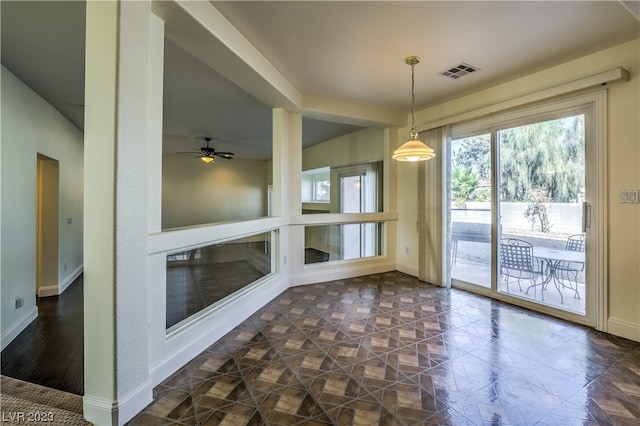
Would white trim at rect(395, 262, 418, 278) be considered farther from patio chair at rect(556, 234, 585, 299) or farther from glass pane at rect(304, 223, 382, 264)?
patio chair at rect(556, 234, 585, 299)

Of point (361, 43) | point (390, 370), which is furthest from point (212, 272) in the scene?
point (361, 43)

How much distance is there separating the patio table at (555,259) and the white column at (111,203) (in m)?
4.10

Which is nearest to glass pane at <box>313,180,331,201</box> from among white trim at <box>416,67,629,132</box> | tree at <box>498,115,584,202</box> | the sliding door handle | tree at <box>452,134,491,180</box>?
white trim at <box>416,67,629,132</box>

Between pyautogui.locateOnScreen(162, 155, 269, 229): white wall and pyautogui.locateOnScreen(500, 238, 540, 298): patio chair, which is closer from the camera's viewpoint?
pyautogui.locateOnScreen(500, 238, 540, 298): patio chair

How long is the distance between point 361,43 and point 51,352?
156 inches

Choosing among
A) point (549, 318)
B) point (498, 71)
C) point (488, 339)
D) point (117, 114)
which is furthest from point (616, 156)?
point (117, 114)

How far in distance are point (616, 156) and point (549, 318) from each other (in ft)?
5.90

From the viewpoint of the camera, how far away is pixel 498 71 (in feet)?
10.4

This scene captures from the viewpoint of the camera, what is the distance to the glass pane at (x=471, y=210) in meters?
3.87

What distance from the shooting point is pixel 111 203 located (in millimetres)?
1533

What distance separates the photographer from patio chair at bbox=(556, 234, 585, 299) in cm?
302

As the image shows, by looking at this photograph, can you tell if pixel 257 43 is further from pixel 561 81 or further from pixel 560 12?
pixel 561 81

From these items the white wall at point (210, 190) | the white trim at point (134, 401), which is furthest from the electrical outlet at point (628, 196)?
the white wall at point (210, 190)

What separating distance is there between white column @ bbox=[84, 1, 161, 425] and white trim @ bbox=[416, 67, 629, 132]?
3766 mm
